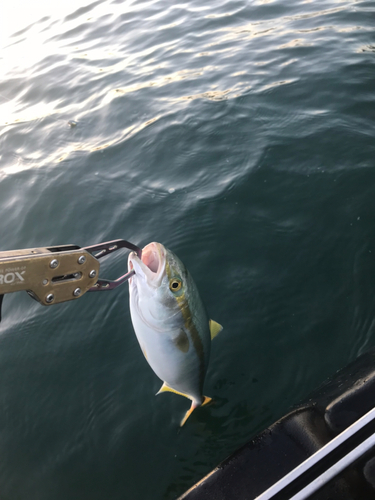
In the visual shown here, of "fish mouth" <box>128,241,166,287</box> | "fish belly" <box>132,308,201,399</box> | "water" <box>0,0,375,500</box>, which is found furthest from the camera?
"water" <box>0,0,375,500</box>

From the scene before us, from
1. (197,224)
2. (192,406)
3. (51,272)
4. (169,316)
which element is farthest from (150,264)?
(197,224)

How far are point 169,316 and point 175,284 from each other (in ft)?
0.80

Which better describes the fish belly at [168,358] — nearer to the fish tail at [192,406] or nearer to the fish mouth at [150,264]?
the fish tail at [192,406]

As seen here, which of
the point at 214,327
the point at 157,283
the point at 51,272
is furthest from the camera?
the point at 214,327

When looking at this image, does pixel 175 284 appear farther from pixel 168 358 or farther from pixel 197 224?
pixel 197 224

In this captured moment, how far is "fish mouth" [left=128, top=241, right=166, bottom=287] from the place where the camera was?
2818 mm

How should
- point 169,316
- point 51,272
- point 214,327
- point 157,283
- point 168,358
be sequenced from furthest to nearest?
point 214,327 < point 168,358 < point 169,316 < point 157,283 < point 51,272

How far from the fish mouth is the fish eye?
95 millimetres

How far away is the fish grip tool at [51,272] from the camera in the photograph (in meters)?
2.11

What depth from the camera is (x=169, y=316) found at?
9.84 ft

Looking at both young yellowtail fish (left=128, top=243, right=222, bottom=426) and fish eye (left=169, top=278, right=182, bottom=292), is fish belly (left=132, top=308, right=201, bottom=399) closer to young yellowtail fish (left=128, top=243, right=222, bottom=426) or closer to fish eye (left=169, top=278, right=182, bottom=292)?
young yellowtail fish (left=128, top=243, right=222, bottom=426)

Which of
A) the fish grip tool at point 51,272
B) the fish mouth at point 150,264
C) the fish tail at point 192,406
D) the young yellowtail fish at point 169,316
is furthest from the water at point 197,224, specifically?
the fish grip tool at point 51,272

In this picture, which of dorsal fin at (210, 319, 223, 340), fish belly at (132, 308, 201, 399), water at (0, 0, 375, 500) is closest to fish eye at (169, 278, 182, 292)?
fish belly at (132, 308, 201, 399)

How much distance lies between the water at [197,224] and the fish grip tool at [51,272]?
1.82 metres
